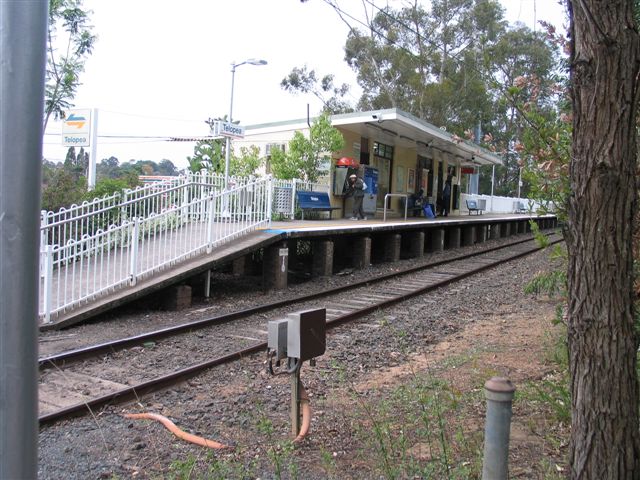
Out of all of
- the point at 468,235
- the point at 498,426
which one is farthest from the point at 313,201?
the point at 498,426

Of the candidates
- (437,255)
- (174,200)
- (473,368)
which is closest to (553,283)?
(473,368)

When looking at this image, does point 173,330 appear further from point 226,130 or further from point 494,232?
point 494,232

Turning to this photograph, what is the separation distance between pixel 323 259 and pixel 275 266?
1.98 m

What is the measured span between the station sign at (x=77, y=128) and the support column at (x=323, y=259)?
21.7ft

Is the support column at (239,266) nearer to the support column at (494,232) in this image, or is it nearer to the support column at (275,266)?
the support column at (275,266)

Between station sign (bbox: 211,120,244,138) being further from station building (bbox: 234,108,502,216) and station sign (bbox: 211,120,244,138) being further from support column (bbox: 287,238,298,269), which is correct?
station building (bbox: 234,108,502,216)

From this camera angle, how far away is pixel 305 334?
3.97 meters

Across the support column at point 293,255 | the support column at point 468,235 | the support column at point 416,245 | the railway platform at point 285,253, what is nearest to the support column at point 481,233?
the support column at point 468,235

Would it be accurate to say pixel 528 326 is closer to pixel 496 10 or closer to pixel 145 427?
pixel 145 427

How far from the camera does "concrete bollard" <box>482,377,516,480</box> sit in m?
2.43

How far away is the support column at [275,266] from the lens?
1122 cm

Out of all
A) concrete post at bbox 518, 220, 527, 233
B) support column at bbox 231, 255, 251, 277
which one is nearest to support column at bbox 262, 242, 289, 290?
support column at bbox 231, 255, 251, 277

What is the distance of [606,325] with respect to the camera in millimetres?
2406

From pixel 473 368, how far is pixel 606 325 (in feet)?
11.5
